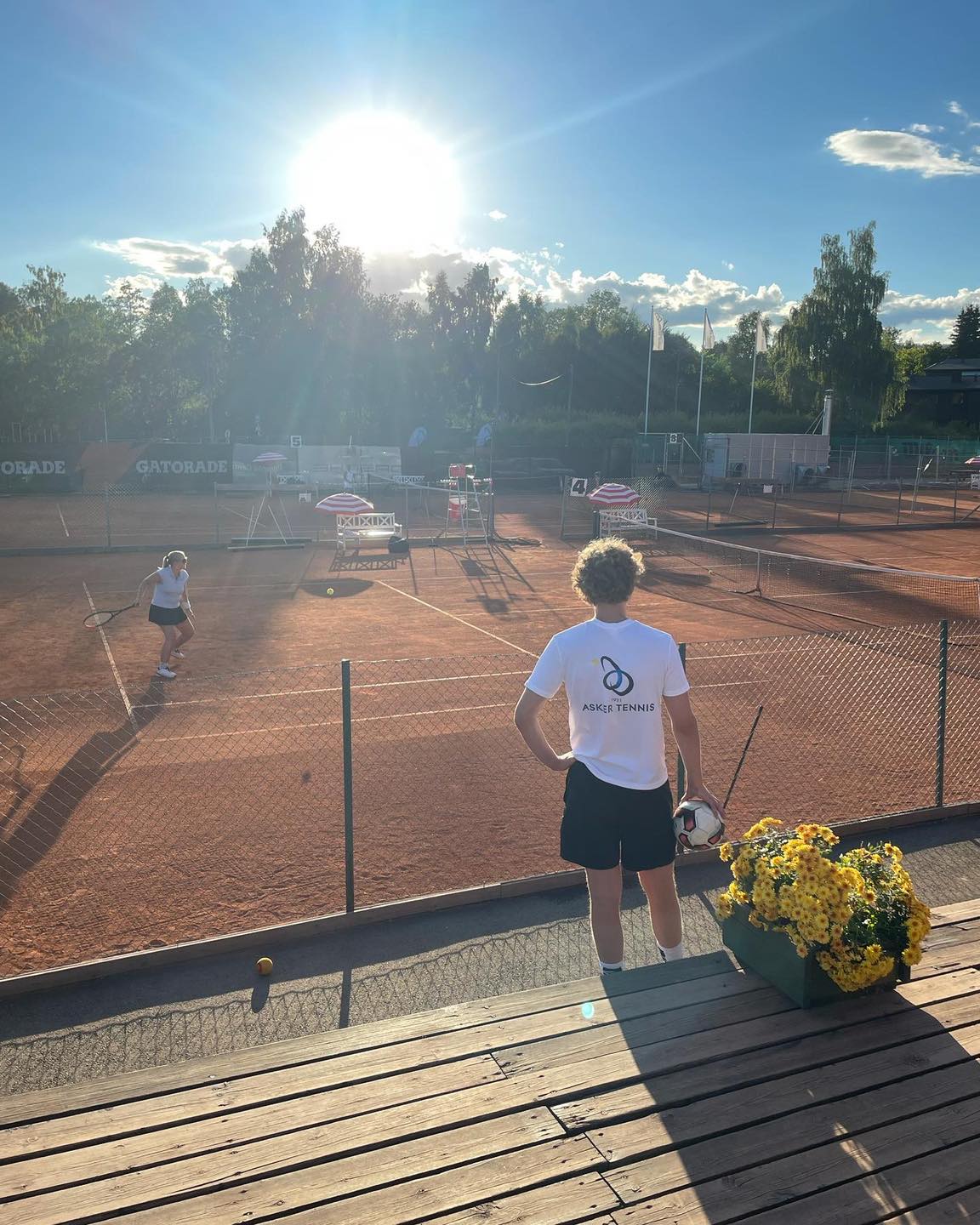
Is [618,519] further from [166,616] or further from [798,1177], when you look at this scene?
[798,1177]

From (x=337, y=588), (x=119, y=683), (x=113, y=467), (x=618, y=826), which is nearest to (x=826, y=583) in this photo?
(x=337, y=588)

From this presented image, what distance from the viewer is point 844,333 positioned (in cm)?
6669

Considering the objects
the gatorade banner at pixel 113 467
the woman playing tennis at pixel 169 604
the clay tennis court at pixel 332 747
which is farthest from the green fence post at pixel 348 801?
the gatorade banner at pixel 113 467

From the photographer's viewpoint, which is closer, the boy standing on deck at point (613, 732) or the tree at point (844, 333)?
the boy standing on deck at point (613, 732)

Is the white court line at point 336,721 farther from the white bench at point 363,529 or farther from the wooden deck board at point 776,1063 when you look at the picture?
the white bench at point 363,529

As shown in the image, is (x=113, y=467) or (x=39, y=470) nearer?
(x=39, y=470)

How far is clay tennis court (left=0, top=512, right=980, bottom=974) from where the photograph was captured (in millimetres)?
7148

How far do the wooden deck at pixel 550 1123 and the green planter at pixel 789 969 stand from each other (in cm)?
6

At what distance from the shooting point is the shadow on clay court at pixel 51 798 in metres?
7.50

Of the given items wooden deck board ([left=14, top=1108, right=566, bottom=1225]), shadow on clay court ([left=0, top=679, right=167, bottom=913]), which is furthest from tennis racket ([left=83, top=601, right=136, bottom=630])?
wooden deck board ([left=14, top=1108, right=566, bottom=1225])

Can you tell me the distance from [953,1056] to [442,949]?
10.8ft

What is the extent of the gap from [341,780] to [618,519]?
71.9 feet

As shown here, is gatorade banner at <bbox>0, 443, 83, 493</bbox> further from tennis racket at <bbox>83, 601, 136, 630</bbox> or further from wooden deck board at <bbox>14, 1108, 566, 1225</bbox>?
wooden deck board at <bbox>14, 1108, 566, 1225</bbox>

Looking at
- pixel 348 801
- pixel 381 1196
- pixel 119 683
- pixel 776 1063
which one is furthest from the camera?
pixel 119 683
